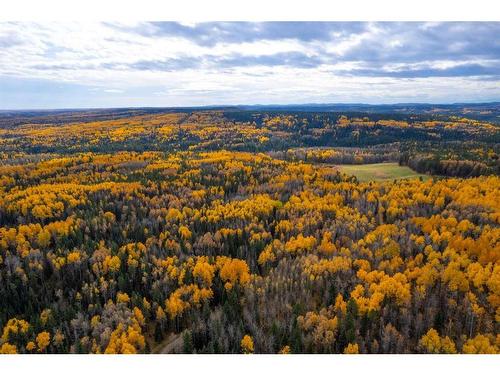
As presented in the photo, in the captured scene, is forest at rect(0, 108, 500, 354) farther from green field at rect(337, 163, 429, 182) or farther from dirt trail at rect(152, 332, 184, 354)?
green field at rect(337, 163, 429, 182)

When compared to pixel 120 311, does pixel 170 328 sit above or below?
below

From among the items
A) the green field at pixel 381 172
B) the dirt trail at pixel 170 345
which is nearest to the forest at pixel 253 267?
the dirt trail at pixel 170 345

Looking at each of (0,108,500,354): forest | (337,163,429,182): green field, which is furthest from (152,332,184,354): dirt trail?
(337,163,429,182): green field

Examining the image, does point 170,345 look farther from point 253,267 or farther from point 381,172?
point 381,172

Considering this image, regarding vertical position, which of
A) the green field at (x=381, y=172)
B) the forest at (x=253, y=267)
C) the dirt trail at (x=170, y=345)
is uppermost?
the green field at (x=381, y=172)

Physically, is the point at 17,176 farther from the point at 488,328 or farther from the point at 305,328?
the point at 488,328

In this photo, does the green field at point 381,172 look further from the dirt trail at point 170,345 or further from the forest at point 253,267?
the dirt trail at point 170,345

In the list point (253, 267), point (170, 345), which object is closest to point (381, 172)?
point (253, 267)

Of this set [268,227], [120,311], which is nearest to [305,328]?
[120,311]
